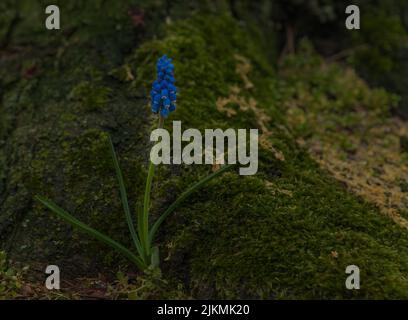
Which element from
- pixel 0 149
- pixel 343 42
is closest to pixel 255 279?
pixel 0 149

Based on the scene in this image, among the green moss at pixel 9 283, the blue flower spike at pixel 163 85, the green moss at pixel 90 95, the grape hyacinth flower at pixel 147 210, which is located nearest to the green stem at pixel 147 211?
the grape hyacinth flower at pixel 147 210

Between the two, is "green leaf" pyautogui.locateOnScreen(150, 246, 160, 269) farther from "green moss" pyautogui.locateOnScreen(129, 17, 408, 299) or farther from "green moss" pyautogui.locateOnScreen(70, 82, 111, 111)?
"green moss" pyautogui.locateOnScreen(70, 82, 111, 111)

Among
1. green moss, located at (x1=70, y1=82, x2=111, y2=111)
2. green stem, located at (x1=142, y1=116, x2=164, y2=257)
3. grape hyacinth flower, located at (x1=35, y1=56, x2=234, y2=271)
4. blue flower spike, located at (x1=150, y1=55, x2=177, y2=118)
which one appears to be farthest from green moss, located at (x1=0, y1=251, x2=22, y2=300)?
green moss, located at (x1=70, y1=82, x2=111, y2=111)

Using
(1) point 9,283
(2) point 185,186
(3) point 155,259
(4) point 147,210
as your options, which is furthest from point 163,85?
(1) point 9,283

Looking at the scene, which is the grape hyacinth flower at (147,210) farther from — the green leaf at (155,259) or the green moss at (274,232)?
the green moss at (274,232)

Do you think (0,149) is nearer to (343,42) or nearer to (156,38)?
(156,38)

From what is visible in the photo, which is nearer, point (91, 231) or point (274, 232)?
point (91, 231)

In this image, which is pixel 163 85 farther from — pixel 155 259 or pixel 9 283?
pixel 9 283

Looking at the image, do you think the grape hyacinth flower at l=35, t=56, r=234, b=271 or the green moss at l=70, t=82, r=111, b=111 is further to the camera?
the green moss at l=70, t=82, r=111, b=111

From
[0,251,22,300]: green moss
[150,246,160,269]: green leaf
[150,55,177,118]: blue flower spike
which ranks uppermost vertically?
[150,55,177,118]: blue flower spike

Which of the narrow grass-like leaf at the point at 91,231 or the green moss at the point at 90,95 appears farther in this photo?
the green moss at the point at 90,95
